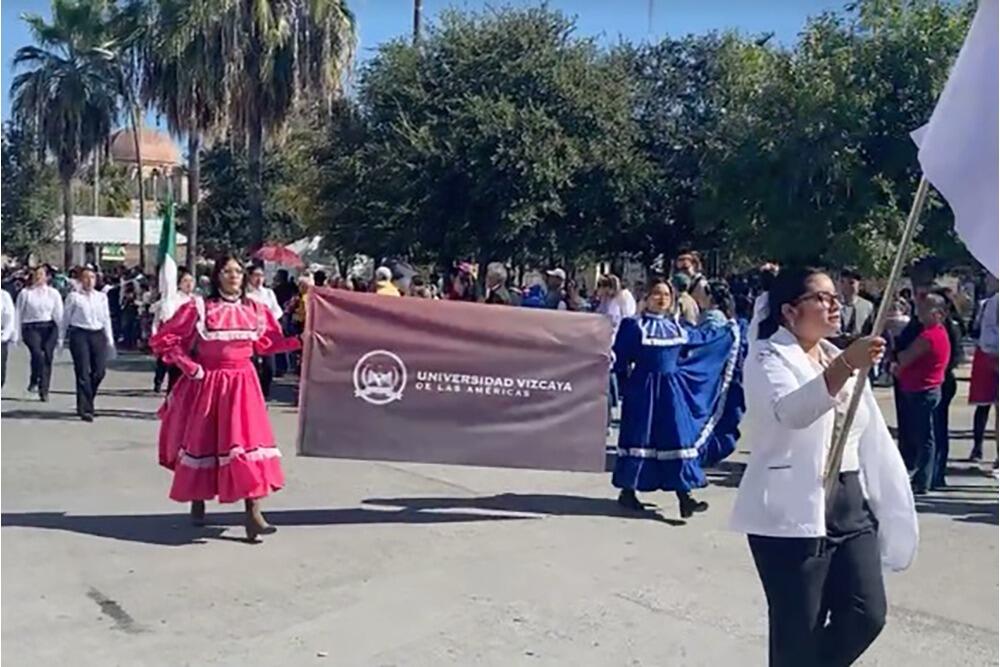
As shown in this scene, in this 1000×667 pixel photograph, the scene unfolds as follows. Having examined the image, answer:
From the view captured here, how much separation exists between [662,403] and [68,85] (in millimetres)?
33133

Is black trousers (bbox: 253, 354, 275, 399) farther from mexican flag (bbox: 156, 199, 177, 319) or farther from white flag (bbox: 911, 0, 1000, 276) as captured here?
white flag (bbox: 911, 0, 1000, 276)

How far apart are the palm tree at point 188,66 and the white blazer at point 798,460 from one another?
22518 millimetres

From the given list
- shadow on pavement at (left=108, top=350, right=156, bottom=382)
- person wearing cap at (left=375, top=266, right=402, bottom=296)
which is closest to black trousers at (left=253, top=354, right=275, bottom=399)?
person wearing cap at (left=375, top=266, right=402, bottom=296)

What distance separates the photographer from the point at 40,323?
16.3 metres

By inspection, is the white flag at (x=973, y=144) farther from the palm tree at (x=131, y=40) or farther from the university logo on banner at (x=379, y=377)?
the palm tree at (x=131, y=40)

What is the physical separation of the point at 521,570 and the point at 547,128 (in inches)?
623

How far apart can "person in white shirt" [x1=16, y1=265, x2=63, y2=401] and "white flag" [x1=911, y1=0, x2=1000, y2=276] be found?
1360 centimetres

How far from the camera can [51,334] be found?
16422 mm

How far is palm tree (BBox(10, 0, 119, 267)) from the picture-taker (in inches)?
1518

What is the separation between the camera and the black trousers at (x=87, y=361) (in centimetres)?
1418

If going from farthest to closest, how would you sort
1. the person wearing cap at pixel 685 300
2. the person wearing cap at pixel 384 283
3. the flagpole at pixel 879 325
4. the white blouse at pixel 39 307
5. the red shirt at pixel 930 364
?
the white blouse at pixel 39 307
the person wearing cap at pixel 384 283
the person wearing cap at pixel 685 300
the red shirt at pixel 930 364
the flagpole at pixel 879 325

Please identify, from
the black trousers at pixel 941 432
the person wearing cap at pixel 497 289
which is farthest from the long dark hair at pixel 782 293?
the person wearing cap at pixel 497 289

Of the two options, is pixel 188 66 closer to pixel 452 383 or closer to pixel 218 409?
pixel 452 383

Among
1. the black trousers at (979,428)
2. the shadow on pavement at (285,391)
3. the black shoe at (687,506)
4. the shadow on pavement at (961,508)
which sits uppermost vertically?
the black trousers at (979,428)
